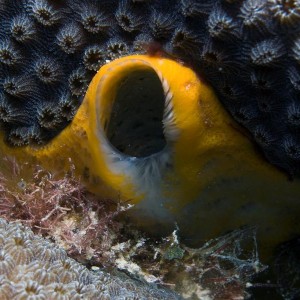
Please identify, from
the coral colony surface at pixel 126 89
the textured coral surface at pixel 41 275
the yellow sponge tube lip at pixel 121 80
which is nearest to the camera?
the textured coral surface at pixel 41 275

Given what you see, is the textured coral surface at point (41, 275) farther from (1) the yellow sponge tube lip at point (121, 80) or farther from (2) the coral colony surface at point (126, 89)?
(1) the yellow sponge tube lip at point (121, 80)

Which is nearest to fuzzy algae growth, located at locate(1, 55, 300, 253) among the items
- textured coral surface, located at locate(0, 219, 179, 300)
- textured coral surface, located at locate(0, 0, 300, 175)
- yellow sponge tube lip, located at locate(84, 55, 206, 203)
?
yellow sponge tube lip, located at locate(84, 55, 206, 203)

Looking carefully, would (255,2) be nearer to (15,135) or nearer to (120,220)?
(120,220)

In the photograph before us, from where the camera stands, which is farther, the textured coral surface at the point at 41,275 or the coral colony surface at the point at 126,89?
the coral colony surface at the point at 126,89

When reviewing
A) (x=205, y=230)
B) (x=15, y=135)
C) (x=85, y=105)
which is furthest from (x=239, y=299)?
(x=15, y=135)

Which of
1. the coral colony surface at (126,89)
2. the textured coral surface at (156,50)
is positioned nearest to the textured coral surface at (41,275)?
the coral colony surface at (126,89)

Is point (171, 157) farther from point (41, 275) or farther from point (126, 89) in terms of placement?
point (41, 275)

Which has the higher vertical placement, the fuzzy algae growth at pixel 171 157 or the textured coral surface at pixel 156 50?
the textured coral surface at pixel 156 50

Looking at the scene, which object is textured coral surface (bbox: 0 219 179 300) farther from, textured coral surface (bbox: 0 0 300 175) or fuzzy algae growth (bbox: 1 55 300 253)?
textured coral surface (bbox: 0 0 300 175)
